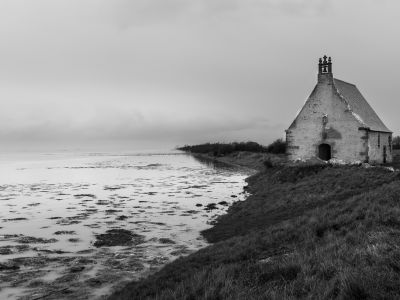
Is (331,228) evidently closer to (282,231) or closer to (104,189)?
(282,231)

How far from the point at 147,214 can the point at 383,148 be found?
85.2 ft

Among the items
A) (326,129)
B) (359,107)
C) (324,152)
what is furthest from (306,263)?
(359,107)

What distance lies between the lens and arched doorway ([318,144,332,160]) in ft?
128

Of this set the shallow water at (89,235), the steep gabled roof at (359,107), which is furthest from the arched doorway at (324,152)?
the shallow water at (89,235)

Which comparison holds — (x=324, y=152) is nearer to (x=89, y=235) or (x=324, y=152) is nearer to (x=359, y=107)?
(x=359, y=107)

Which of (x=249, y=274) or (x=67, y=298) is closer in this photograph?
(x=249, y=274)

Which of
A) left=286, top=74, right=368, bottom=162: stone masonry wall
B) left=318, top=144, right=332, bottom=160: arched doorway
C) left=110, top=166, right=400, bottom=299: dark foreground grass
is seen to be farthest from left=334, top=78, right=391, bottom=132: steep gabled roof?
left=110, top=166, right=400, bottom=299: dark foreground grass

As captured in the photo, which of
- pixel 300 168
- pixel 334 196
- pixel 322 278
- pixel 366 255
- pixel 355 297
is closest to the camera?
pixel 355 297

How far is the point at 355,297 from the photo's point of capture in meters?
6.55

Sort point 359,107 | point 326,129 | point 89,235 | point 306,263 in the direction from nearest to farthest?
point 306,263
point 89,235
point 326,129
point 359,107

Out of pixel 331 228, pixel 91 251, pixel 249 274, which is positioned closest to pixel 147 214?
pixel 91 251

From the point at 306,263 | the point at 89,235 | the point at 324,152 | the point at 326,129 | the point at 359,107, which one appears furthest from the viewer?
the point at 359,107

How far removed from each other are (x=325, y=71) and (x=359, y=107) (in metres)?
5.04

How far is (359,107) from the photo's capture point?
40.3 meters
